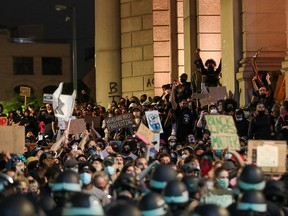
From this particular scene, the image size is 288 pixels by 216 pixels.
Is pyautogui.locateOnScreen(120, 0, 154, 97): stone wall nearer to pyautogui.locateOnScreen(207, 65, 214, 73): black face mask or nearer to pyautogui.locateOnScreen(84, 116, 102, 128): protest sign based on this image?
pyautogui.locateOnScreen(84, 116, 102, 128): protest sign

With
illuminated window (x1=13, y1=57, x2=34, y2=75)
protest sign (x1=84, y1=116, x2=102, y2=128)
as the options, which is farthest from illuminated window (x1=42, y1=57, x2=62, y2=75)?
protest sign (x1=84, y1=116, x2=102, y2=128)

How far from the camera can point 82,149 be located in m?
20.0

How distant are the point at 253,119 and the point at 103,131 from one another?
7942 mm

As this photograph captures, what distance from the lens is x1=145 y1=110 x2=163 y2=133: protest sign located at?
22.5 metres

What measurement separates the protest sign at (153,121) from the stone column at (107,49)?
12.3 m

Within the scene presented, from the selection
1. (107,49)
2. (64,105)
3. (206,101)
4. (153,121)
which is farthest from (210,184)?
(107,49)

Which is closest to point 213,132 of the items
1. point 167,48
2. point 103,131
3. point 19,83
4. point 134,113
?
point 134,113

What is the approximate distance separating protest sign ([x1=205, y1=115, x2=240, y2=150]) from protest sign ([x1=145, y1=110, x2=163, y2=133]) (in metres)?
6.98

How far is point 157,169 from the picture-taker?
11289 millimetres

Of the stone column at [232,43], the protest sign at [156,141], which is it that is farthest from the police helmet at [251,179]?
the stone column at [232,43]

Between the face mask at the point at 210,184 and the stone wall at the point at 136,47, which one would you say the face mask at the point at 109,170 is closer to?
the face mask at the point at 210,184

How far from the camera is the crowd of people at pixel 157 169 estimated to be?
9.62 m

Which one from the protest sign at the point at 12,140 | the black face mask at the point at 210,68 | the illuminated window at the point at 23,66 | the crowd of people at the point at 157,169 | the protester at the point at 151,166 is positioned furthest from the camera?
the illuminated window at the point at 23,66

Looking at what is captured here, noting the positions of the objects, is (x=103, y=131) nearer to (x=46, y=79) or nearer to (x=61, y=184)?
(x=61, y=184)
